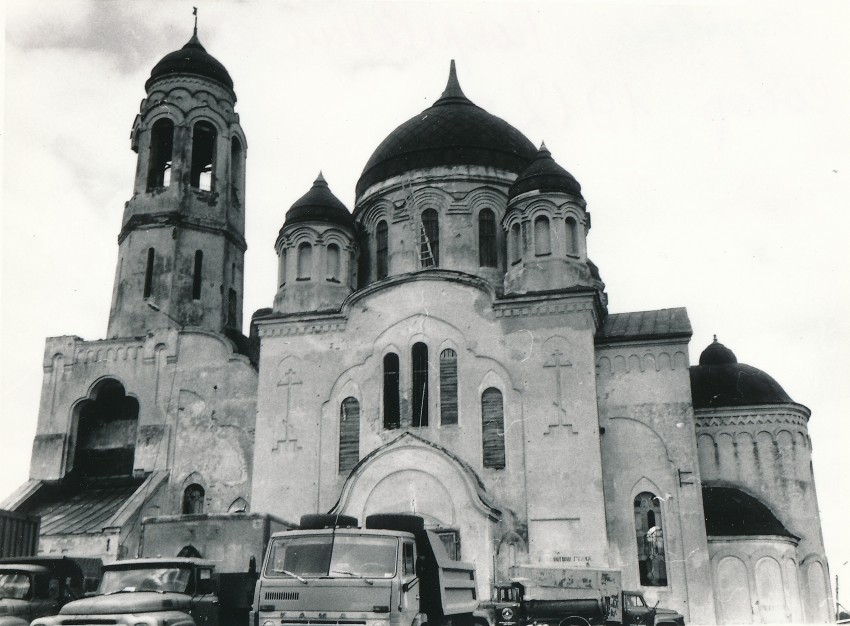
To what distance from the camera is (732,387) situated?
89.4ft

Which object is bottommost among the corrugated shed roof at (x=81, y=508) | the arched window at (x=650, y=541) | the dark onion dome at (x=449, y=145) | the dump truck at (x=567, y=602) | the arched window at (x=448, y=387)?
the dump truck at (x=567, y=602)

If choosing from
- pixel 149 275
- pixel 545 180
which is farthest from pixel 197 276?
pixel 545 180

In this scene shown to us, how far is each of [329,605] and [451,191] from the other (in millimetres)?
19031

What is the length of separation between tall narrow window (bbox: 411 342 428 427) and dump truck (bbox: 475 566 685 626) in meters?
5.51

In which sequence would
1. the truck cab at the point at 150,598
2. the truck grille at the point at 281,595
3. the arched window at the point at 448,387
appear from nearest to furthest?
the truck cab at the point at 150,598 → the truck grille at the point at 281,595 → the arched window at the point at 448,387

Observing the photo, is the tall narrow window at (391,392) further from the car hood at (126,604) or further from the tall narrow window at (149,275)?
the car hood at (126,604)

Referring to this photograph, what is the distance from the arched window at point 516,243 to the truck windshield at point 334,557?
1488cm

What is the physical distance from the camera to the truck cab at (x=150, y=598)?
10992 millimetres

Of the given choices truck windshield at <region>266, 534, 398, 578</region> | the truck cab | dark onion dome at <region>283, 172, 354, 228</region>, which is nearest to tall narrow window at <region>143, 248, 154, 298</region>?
dark onion dome at <region>283, 172, 354, 228</region>

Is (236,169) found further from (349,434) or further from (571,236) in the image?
(571,236)

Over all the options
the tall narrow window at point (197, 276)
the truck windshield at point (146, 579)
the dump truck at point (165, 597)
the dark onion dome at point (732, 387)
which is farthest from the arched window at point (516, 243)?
the truck windshield at point (146, 579)

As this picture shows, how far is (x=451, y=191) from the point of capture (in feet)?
93.9

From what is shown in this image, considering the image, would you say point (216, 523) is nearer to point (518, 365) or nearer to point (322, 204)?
point (518, 365)

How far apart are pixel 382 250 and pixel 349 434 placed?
22.6 feet
